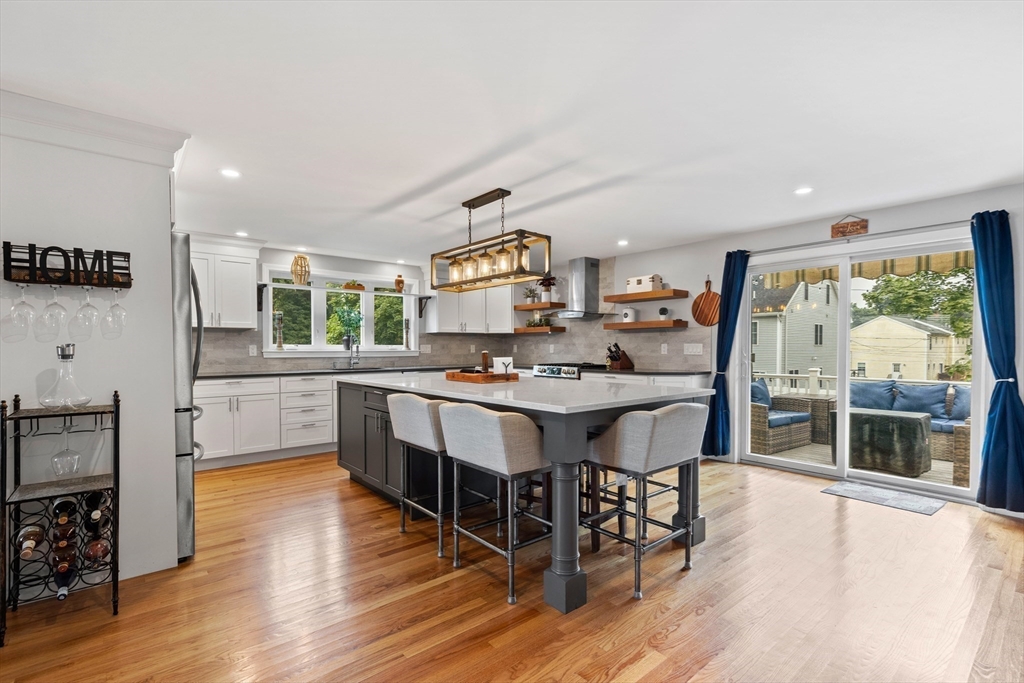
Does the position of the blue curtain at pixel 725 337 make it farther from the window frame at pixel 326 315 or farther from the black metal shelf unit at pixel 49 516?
the black metal shelf unit at pixel 49 516

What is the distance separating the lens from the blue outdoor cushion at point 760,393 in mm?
4879

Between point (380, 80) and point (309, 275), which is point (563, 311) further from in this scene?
point (380, 80)

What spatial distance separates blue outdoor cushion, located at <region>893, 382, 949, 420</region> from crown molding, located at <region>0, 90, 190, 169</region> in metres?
5.29

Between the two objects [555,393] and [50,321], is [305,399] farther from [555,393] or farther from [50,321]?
[555,393]

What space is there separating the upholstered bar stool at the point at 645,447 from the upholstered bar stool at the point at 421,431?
2.66 ft

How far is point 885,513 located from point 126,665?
4.31 m

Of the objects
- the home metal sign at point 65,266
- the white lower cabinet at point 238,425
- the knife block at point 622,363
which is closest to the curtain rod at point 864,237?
the knife block at point 622,363

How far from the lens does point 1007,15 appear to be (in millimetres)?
1688

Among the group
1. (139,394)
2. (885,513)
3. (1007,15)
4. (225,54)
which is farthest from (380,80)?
(885,513)

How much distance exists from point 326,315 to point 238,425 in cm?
167

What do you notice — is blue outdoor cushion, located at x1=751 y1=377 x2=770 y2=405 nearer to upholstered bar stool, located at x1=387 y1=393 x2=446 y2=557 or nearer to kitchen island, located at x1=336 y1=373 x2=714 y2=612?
kitchen island, located at x1=336 y1=373 x2=714 y2=612

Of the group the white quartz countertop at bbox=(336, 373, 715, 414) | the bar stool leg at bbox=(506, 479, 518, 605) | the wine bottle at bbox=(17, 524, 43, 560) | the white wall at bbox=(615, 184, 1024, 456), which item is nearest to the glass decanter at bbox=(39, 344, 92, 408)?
the wine bottle at bbox=(17, 524, 43, 560)

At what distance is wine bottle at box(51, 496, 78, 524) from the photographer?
2.20 m

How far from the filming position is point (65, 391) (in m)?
2.29
